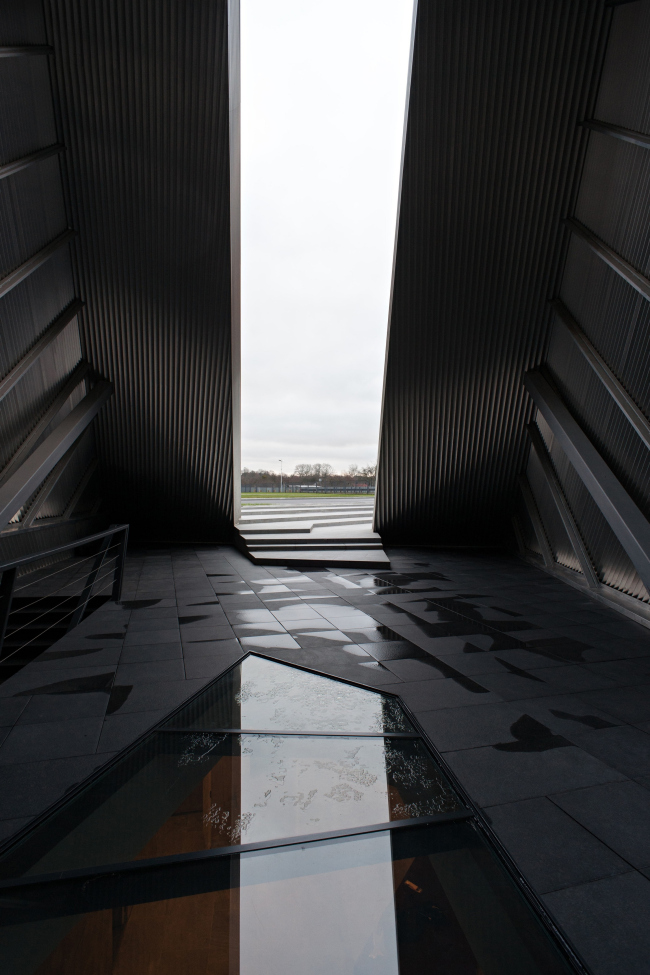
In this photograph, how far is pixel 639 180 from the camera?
6.32 m

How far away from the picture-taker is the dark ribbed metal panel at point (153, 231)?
6.66 metres

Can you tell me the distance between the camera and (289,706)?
344 cm

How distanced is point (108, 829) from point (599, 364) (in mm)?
7813

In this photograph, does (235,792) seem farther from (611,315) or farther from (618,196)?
(618,196)

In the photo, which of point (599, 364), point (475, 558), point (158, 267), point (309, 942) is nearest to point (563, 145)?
point (599, 364)

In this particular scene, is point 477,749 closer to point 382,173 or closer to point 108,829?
point 108,829

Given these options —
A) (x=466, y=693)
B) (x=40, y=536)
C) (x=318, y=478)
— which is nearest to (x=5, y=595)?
(x=466, y=693)

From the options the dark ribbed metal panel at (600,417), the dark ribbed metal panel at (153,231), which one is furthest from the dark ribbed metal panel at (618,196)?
the dark ribbed metal panel at (153,231)

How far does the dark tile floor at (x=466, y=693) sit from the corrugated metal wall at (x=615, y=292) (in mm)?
1569

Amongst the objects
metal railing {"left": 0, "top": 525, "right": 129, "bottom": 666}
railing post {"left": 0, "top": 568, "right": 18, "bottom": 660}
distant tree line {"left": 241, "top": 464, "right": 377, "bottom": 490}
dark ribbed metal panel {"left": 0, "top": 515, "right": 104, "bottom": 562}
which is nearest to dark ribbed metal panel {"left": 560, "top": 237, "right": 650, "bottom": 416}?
metal railing {"left": 0, "top": 525, "right": 129, "bottom": 666}

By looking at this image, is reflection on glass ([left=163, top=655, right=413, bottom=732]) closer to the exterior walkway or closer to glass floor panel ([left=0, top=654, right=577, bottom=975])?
glass floor panel ([left=0, top=654, right=577, bottom=975])

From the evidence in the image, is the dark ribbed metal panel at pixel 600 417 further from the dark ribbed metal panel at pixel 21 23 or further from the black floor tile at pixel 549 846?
the dark ribbed metal panel at pixel 21 23

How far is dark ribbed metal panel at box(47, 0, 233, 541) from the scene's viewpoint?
666 centimetres

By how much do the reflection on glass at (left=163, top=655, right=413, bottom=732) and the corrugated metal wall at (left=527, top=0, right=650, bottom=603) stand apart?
14.8ft
